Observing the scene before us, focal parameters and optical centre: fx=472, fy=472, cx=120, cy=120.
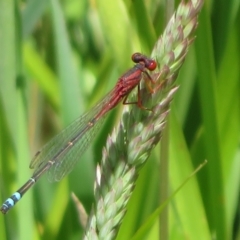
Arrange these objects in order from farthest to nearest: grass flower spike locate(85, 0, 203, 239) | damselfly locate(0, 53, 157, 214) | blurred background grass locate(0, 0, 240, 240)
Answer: damselfly locate(0, 53, 157, 214) < blurred background grass locate(0, 0, 240, 240) < grass flower spike locate(85, 0, 203, 239)

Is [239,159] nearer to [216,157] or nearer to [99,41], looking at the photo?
[216,157]

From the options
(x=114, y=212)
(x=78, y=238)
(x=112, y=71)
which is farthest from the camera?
(x=112, y=71)

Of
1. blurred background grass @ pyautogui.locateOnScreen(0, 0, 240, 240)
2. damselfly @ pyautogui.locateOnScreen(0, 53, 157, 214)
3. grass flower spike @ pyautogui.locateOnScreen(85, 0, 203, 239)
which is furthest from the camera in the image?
damselfly @ pyautogui.locateOnScreen(0, 53, 157, 214)

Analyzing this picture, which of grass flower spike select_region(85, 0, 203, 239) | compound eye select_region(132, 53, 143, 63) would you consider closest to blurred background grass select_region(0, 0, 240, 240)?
compound eye select_region(132, 53, 143, 63)

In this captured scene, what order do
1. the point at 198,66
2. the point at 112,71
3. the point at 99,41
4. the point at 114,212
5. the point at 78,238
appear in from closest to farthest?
1. the point at 114,212
2. the point at 198,66
3. the point at 78,238
4. the point at 112,71
5. the point at 99,41

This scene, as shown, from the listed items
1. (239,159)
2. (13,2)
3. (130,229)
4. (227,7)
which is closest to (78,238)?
(130,229)

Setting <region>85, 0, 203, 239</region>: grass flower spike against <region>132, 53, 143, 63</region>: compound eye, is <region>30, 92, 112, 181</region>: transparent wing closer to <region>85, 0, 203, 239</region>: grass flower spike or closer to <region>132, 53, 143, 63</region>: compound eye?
<region>132, 53, 143, 63</region>: compound eye

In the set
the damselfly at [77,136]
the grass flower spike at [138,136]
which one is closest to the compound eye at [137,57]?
A: the damselfly at [77,136]

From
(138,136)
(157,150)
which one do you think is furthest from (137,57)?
(138,136)

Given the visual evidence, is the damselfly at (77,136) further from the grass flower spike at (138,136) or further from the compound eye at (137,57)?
the grass flower spike at (138,136)
